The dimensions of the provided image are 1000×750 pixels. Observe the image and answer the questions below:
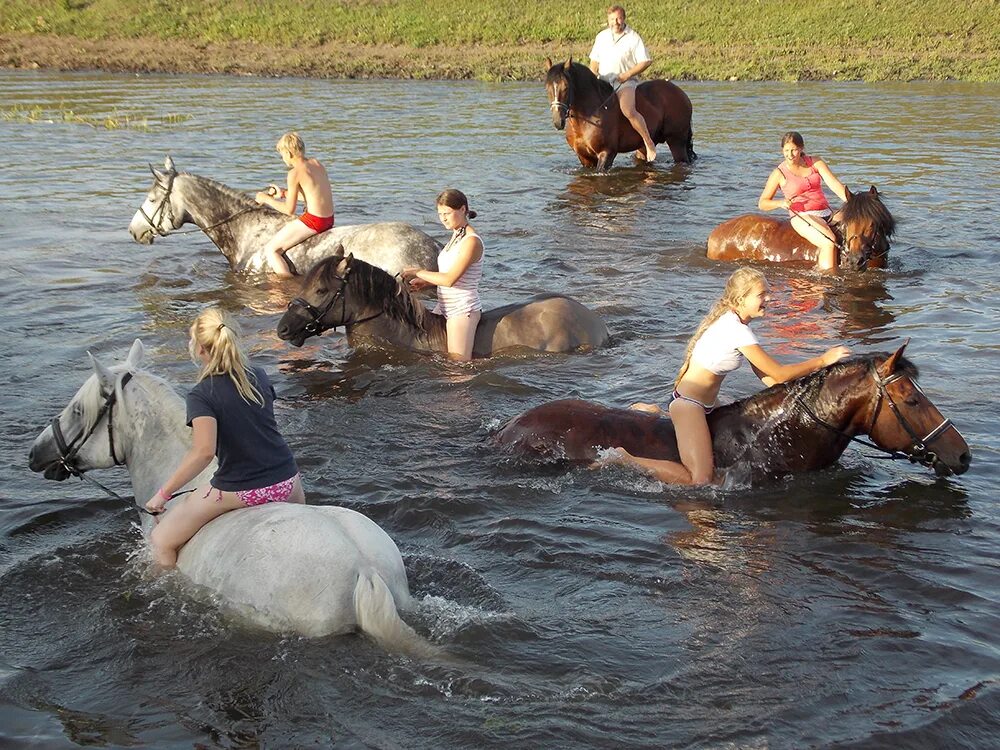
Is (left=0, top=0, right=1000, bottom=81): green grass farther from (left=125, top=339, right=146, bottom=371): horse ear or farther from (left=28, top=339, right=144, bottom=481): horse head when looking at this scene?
(left=28, top=339, right=144, bottom=481): horse head

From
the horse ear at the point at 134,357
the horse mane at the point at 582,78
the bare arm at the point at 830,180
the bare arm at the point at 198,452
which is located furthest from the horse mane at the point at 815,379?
the horse mane at the point at 582,78

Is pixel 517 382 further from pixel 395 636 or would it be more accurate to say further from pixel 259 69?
pixel 259 69

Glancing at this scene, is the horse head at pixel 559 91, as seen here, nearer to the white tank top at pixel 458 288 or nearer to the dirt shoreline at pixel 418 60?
the white tank top at pixel 458 288

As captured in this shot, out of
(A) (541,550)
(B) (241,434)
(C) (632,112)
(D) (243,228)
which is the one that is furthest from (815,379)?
(C) (632,112)

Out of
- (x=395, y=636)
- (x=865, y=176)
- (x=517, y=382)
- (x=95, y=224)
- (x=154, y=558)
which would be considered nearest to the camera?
(x=395, y=636)

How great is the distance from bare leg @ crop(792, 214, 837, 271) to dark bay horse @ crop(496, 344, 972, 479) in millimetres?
6314

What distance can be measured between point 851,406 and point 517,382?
3229 millimetres

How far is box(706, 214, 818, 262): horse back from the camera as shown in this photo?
1412 centimetres

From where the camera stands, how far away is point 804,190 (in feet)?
45.2

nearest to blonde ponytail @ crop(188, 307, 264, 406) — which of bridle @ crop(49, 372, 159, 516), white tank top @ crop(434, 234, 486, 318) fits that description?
bridle @ crop(49, 372, 159, 516)

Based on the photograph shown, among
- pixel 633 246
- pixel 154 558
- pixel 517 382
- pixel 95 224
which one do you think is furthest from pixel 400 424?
pixel 95 224

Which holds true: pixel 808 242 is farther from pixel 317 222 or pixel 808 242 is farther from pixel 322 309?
pixel 322 309

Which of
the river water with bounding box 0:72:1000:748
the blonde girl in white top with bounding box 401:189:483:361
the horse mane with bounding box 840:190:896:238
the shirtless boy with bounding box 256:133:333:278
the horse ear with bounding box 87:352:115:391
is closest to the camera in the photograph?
the river water with bounding box 0:72:1000:748

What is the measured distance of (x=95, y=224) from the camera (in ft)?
54.3
